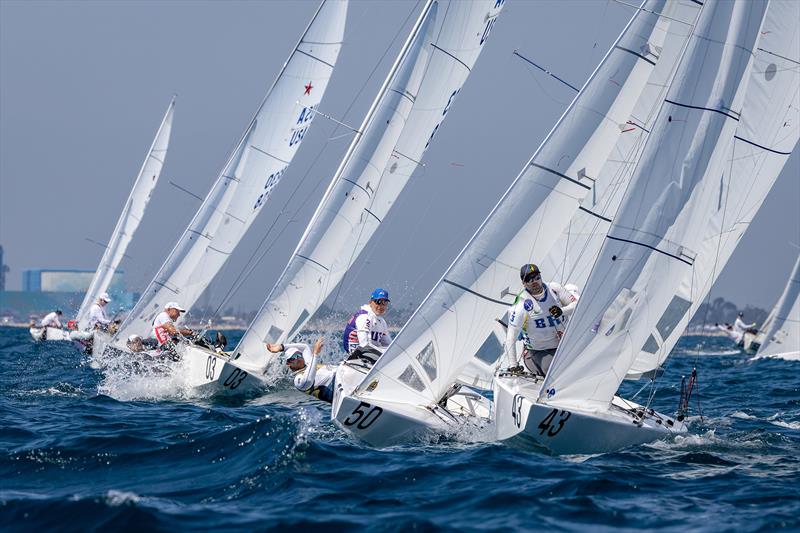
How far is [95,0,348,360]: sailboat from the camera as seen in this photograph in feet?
67.6

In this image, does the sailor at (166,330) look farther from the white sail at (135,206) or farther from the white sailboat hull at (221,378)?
the white sail at (135,206)

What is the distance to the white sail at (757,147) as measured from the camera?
11430 mm

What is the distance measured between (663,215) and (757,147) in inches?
116

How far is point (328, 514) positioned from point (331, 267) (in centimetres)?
900

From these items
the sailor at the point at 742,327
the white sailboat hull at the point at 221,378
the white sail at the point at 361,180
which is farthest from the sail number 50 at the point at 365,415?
the sailor at the point at 742,327

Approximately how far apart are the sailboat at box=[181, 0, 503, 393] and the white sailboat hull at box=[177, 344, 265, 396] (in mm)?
58

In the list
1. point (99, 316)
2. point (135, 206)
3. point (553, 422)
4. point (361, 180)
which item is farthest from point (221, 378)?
point (135, 206)

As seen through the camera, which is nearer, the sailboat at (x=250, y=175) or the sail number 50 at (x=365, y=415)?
the sail number 50 at (x=365, y=415)

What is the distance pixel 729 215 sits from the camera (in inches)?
455

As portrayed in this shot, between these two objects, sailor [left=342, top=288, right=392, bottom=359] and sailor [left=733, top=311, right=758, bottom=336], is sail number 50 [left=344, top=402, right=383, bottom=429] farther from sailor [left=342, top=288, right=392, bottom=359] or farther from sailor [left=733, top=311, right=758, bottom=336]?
sailor [left=733, top=311, right=758, bottom=336]

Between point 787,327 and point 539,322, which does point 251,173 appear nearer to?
point 539,322

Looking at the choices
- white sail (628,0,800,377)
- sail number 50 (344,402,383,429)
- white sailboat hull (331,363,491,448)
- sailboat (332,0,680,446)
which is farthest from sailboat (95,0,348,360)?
sail number 50 (344,402,383,429)

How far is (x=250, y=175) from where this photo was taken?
2100cm

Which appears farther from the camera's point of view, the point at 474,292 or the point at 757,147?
the point at 757,147
